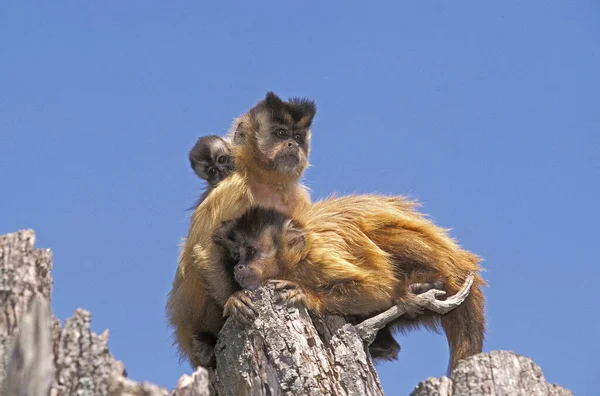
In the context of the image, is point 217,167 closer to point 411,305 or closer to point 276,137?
point 276,137

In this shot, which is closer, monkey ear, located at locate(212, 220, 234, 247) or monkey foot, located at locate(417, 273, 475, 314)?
monkey foot, located at locate(417, 273, 475, 314)

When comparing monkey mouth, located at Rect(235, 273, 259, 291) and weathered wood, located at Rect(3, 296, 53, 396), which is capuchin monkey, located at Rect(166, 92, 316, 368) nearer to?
monkey mouth, located at Rect(235, 273, 259, 291)

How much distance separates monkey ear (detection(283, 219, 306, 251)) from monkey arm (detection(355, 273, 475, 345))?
0.96m

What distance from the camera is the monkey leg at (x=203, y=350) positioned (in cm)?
823

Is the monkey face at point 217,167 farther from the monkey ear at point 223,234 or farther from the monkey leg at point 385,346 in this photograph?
the monkey leg at point 385,346

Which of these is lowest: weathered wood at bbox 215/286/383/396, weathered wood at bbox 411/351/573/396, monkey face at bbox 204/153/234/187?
weathered wood at bbox 411/351/573/396

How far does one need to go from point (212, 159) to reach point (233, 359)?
354 cm

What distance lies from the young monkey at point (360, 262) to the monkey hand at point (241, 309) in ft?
0.17

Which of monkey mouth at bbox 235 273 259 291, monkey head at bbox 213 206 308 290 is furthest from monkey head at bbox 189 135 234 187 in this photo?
monkey mouth at bbox 235 273 259 291

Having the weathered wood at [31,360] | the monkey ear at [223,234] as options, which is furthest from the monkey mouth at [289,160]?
the weathered wood at [31,360]

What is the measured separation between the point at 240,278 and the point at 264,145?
1930 millimetres

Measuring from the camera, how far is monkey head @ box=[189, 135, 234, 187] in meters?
10.4

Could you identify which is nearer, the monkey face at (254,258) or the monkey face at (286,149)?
the monkey face at (254,258)

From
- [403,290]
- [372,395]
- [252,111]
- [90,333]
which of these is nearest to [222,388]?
[372,395]
